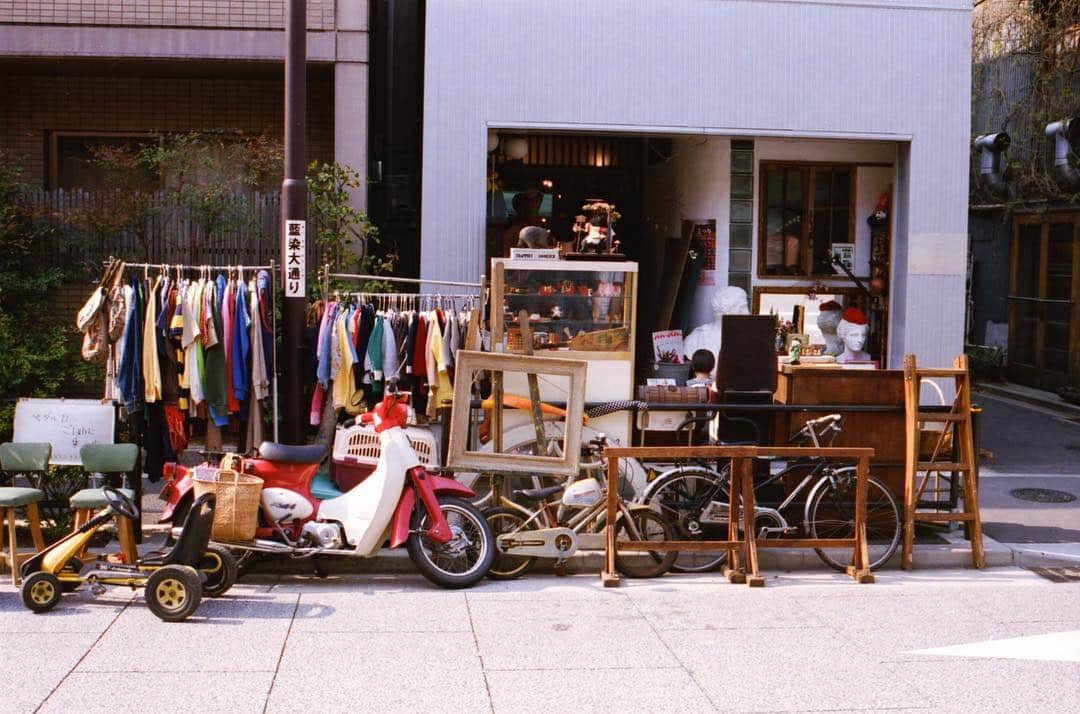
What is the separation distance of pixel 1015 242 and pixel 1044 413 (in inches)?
181

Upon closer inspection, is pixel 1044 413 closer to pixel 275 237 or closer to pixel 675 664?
pixel 275 237

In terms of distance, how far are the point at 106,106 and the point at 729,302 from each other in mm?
8239

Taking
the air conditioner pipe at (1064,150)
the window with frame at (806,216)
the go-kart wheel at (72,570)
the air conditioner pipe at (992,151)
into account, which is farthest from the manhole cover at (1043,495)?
the go-kart wheel at (72,570)

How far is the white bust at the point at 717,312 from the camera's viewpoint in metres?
13.8

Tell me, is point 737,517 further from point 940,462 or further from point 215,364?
point 215,364

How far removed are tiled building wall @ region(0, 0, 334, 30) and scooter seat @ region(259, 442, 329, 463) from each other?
20.5 ft

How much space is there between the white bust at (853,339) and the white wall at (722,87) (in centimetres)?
37

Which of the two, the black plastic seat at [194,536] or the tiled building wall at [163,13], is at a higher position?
A: the tiled building wall at [163,13]

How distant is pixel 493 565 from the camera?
9.14m

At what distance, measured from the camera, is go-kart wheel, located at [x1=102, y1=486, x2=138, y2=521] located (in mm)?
8062

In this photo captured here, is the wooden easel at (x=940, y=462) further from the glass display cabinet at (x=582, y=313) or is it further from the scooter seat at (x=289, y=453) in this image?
the scooter seat at (x=289, y=453)

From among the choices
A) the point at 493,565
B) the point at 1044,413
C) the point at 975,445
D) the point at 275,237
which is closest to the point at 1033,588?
the point at 975,445

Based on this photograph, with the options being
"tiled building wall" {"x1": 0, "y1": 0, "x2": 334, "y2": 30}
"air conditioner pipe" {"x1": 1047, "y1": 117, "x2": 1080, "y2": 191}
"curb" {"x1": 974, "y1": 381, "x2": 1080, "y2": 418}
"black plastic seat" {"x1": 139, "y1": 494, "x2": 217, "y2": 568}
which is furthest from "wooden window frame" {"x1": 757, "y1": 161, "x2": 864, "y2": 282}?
"black plastic seat" {"x1": 139, "y1": 494, "x2": 217, "y2": 568}

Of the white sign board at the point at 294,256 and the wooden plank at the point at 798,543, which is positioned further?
the white sign board at the point at 294,256
